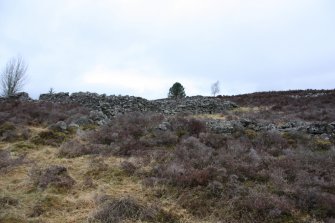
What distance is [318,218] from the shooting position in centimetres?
755

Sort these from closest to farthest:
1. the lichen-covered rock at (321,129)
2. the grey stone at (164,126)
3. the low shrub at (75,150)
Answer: the low shrub at (75,150), the lichen-covered rock at (321,129), the grey stone at (164,126)

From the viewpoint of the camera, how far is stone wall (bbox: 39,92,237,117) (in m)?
23.5

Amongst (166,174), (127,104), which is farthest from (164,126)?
(127,104)

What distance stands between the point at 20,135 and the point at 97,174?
251 inches

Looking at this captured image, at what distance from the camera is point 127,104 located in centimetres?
2438

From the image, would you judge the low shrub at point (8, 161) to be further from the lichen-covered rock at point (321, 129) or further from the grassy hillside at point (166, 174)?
the lichen-covered rock at point (321, 129)

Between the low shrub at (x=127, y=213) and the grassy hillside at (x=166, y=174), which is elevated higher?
the grassy hillside at (x=166, y=174)

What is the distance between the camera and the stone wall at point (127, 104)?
927 inches

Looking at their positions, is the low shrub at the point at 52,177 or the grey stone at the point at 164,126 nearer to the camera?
the low shrub at the point at 52,177

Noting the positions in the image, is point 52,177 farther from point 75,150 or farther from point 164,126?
point 164,126

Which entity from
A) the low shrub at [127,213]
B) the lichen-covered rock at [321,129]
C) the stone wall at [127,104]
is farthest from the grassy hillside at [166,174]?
the stone wall at [127,104]

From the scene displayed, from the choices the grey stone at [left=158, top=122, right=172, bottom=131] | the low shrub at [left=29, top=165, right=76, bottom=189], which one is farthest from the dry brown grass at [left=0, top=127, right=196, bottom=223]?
the grey stone at [left=158, top=122, right=172, bottom=131]

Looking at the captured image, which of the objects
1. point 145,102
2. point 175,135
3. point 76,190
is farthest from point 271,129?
point 145,102

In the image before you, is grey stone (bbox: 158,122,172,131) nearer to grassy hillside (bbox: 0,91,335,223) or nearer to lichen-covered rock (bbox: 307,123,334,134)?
grassy hillside (bbox: 0,91,335,223)
